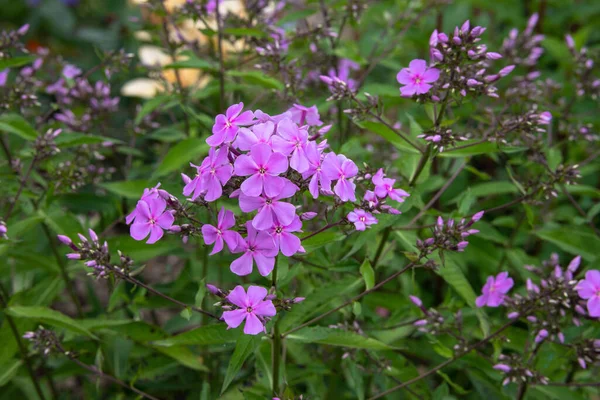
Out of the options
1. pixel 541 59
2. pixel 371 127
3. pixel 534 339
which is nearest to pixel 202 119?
pixel 371 127

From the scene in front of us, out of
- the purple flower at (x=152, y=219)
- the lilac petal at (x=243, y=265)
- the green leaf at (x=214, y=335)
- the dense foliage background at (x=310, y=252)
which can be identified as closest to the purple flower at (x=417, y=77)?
the dense foliage background at (x=310, y=252)

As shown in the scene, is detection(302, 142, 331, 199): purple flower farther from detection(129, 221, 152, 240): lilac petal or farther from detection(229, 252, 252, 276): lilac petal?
detection(129, 221, 152, 240): lilac petal

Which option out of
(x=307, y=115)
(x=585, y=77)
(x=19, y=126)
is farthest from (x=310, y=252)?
(x=585, y=77)

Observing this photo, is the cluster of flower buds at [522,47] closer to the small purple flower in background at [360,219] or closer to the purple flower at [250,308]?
the small purple flower in background at [360,219]

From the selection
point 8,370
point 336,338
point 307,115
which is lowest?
point 8,370

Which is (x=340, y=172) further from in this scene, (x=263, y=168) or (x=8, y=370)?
(x=8, y=370)
